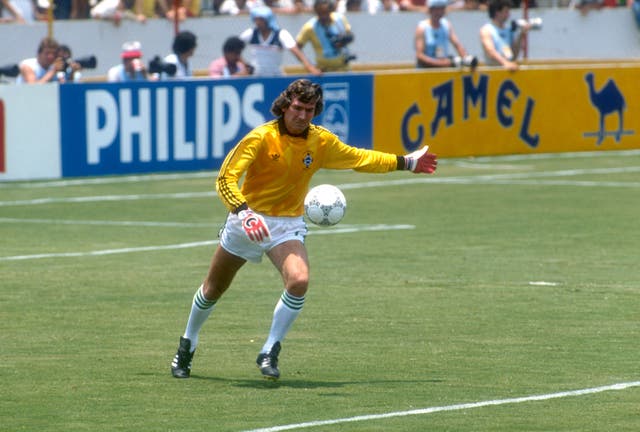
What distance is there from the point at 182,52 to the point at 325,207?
1362 cm

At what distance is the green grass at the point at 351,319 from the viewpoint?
356 inches

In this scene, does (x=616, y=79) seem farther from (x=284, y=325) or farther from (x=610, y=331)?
(x=284, y=325)

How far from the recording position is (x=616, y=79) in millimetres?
27719

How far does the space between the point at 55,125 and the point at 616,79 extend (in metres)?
10.0

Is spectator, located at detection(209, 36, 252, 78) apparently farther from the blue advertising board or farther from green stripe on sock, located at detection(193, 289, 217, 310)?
green stripe on sock, located at detection(193, 289, 217, 310)

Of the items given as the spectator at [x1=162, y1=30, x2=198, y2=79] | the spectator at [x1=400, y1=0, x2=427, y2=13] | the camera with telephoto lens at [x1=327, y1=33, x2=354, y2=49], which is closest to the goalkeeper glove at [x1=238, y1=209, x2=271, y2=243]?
the spectator at [x1=162, y1=30, x2=198, y2=79]

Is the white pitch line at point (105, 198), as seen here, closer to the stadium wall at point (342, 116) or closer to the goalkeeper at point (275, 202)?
the stadium wall at point (342, 116)

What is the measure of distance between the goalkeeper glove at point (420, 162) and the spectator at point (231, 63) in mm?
13572

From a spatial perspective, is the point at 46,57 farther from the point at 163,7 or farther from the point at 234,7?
the point at 234,7

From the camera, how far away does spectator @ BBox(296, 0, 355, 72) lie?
25.3 meters

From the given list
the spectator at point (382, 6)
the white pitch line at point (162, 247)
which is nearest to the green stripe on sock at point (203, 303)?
the white pitch line at point (162, 247)

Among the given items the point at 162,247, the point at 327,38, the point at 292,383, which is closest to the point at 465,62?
the point at 327,38

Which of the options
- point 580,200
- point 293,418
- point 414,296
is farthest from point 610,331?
point 580,200

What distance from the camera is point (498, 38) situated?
2672 cm
